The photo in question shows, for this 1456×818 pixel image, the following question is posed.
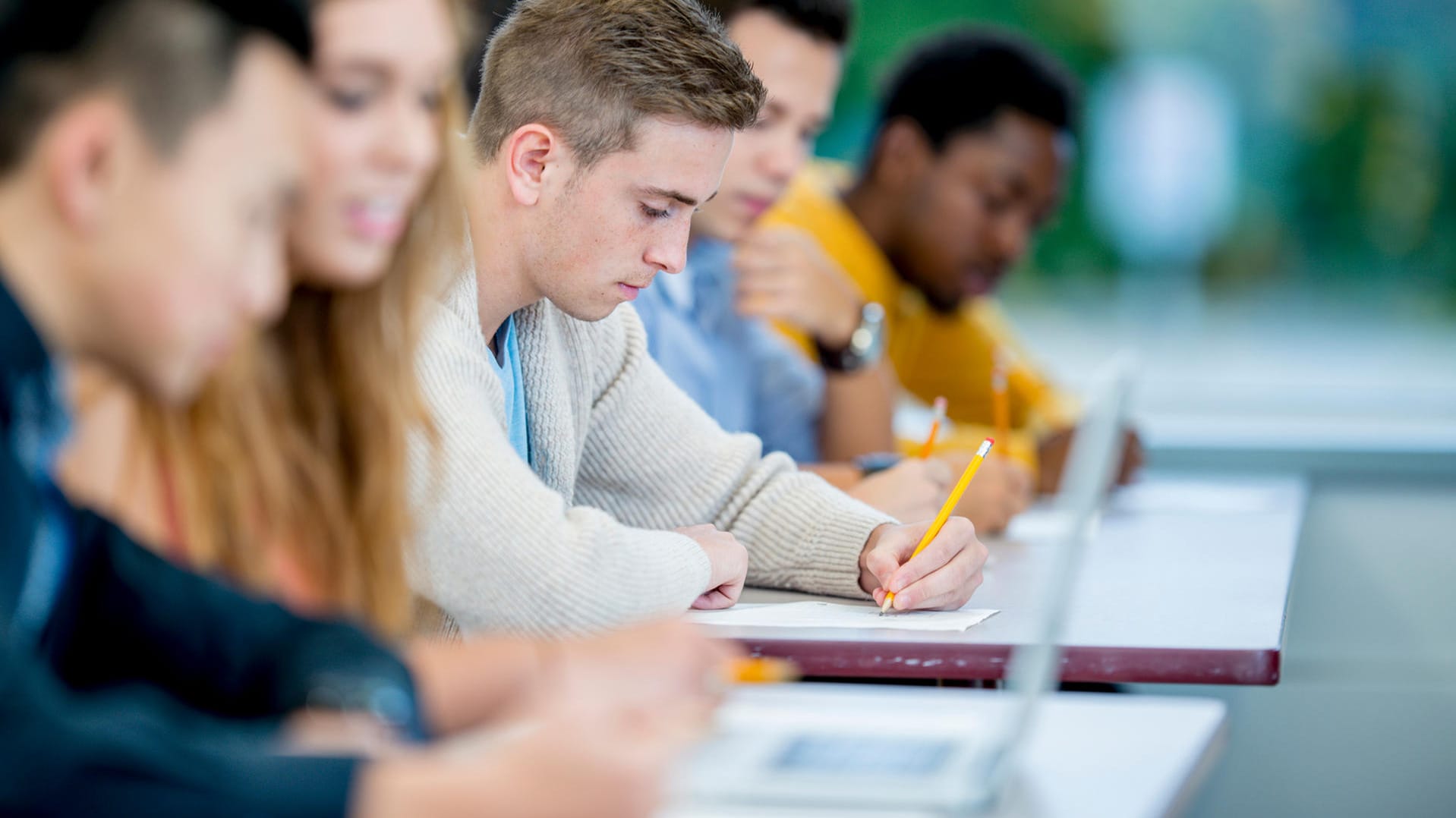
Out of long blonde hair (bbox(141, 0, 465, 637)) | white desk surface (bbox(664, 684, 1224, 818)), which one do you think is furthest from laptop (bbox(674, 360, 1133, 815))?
long blonde hair (bbox(141, 0, 465, 637))

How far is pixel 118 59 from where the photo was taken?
0.70 m

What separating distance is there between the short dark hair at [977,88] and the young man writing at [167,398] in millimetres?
2047

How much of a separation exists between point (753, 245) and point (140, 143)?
1524 mm

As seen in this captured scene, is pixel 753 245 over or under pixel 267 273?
under

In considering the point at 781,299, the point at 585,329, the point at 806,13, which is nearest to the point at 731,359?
the point at 781,299

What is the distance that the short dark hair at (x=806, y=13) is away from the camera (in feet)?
7.09

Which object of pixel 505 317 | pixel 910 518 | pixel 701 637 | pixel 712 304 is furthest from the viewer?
pixel 712 304

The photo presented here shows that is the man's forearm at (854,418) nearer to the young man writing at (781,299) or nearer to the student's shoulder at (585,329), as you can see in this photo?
the young man writing at (781,299)

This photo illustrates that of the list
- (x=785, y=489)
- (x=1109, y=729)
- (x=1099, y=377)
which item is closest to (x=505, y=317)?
(x=785, y=489)

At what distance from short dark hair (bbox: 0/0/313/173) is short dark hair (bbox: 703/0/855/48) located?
4.82 feet

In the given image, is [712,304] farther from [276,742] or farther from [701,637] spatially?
[276,742]

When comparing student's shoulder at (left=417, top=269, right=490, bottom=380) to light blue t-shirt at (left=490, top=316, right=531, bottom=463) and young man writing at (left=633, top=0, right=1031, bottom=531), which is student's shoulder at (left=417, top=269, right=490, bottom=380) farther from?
young man writing at (left=633, top=0, right=1031, bottom=531)

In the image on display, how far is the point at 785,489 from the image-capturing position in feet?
5.19

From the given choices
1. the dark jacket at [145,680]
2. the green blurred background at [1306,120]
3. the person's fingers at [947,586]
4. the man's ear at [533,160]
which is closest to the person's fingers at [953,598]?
the person's fingers at [947,586]
